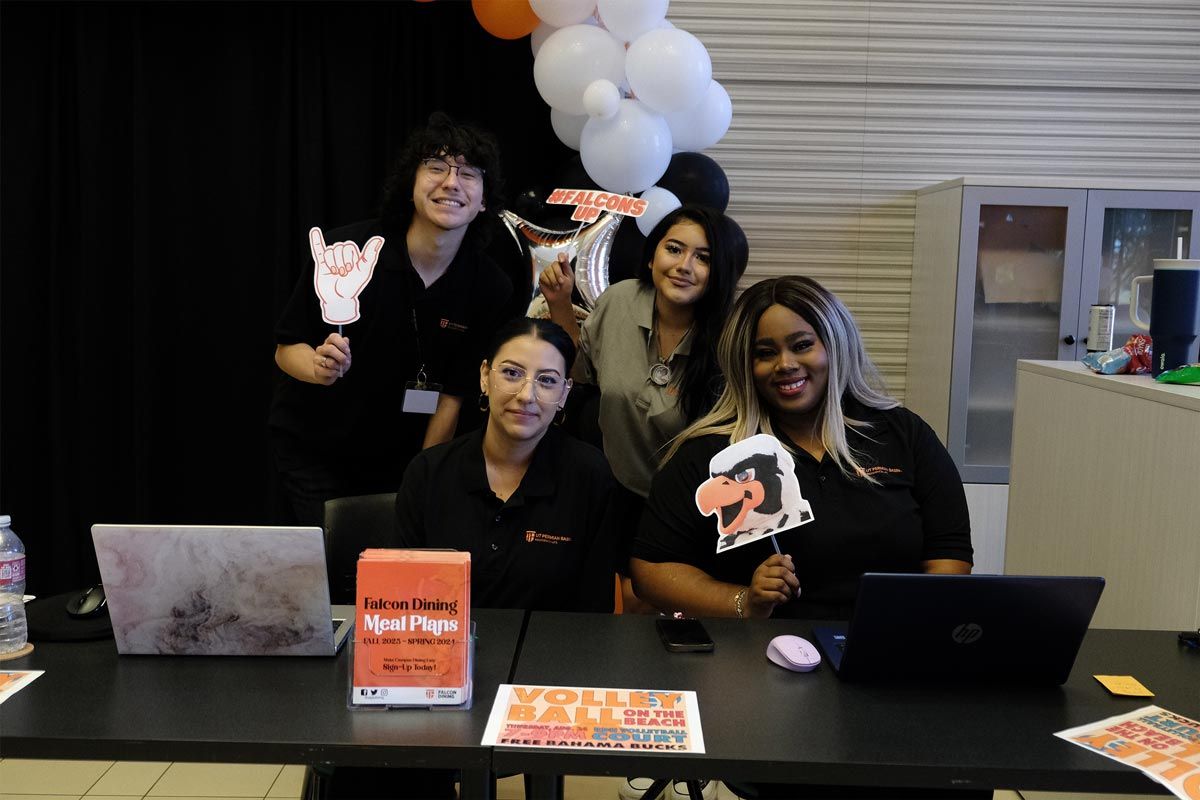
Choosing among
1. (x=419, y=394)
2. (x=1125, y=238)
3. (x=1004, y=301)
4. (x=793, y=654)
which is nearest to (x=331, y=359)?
(x=419, y=394)

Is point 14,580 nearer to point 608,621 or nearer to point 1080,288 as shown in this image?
point 608,621

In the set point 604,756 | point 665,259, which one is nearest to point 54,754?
point 604,756

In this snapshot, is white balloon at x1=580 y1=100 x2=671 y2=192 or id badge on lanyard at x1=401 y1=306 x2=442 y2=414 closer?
id badge on lanyard at x1=401 y1=306 x2=442 y2=414

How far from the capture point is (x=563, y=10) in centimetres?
317

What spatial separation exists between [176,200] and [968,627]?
3.34 m

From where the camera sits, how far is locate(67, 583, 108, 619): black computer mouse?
1.62m

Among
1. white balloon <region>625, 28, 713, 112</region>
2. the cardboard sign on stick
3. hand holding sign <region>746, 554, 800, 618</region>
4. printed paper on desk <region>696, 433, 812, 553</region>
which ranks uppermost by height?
white balloon <region>625, 28, 713, 112</region>

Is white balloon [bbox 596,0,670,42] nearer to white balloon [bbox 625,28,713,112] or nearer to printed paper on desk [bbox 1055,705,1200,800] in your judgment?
white balloon [bbox 625,28,713,112]

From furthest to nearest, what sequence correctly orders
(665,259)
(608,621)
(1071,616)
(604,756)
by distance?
(665,259), (608,621), (1071,616), (604,756)

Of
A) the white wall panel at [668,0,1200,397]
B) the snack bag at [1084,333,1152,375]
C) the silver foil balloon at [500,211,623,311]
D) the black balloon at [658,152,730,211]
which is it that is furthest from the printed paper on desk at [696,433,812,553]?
the white wall panel at [668,0,1200,397]

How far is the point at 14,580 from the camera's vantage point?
5.09ft

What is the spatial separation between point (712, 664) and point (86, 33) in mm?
3415

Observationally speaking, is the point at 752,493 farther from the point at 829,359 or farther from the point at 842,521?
the point at 829,359

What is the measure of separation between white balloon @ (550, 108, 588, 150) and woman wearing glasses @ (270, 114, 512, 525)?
0.80 m
